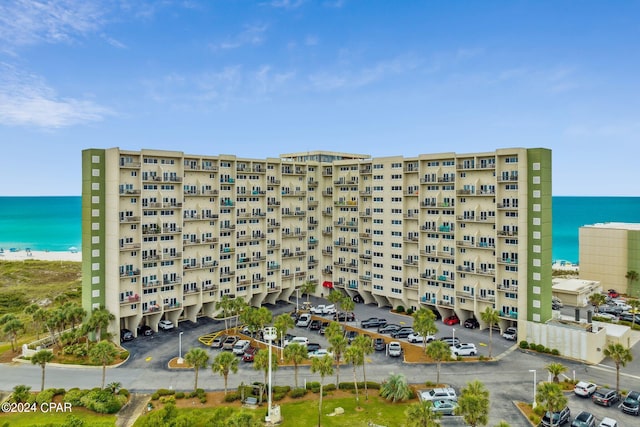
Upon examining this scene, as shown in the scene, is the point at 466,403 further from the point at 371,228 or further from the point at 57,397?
the point at 371,228

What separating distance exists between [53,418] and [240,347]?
81.4 ft

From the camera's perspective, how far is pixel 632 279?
95688 mm

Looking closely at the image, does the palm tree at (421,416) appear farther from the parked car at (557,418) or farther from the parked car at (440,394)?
the parked car at (557,418)

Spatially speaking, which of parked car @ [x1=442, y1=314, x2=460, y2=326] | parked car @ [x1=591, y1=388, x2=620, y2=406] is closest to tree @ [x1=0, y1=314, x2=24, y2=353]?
parked car @ [x1=442, y1=314, x2=460, y2=326]

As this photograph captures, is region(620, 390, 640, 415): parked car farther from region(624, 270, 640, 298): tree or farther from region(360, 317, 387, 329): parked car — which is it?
region(624, 270, 640, 298): tree

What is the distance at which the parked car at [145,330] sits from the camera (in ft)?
233

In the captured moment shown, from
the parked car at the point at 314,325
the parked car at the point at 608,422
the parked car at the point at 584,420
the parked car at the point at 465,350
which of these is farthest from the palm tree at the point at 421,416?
the parked car at the point at 314,325

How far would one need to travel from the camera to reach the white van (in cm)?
6234

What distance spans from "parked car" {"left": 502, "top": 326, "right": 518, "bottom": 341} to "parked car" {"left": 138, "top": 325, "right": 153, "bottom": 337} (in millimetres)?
57596

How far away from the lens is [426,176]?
7800 cm

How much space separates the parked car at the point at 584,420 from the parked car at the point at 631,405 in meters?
5.58

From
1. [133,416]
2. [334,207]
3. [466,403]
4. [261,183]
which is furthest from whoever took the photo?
[334,207]

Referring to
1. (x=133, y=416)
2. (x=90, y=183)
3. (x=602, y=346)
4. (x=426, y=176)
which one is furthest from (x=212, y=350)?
(x=602, y=346)

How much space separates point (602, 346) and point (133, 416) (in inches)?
2435
